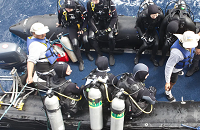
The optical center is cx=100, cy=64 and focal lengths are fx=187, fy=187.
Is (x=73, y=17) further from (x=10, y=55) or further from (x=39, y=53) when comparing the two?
(x=10, y=55)

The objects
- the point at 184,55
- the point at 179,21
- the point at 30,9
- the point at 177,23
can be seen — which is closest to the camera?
the point at 184,55

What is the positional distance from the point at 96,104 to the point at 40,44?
1.34 meters

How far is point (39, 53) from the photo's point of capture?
2.80 meters

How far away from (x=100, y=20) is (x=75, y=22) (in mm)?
516

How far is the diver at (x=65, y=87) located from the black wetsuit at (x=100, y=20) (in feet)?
5.30

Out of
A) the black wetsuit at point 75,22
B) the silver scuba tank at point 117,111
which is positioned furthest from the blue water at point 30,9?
the silver scuba tank at point 117,111

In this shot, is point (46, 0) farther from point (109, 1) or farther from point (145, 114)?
point (145, 114)

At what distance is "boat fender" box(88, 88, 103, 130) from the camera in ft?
6.87

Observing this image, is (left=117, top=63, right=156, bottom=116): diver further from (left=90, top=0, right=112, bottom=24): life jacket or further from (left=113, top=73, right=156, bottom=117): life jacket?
(left=90, top=0, right=112, bottom=24): life jacket

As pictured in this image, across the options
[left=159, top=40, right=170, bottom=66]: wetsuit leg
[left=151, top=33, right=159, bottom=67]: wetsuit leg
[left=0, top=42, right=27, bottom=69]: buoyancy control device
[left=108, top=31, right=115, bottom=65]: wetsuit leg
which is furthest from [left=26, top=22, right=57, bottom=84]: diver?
[left=159, top=40, right=170, bottom=66]: wetsuit leg

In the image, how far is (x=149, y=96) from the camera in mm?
2281

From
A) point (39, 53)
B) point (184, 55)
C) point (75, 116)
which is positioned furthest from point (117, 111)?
point (39, 53)

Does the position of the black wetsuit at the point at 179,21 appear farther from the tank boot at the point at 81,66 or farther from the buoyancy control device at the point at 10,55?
the buoyancy control device at the point at 10,55

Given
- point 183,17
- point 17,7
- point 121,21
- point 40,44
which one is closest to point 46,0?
point 17,7
